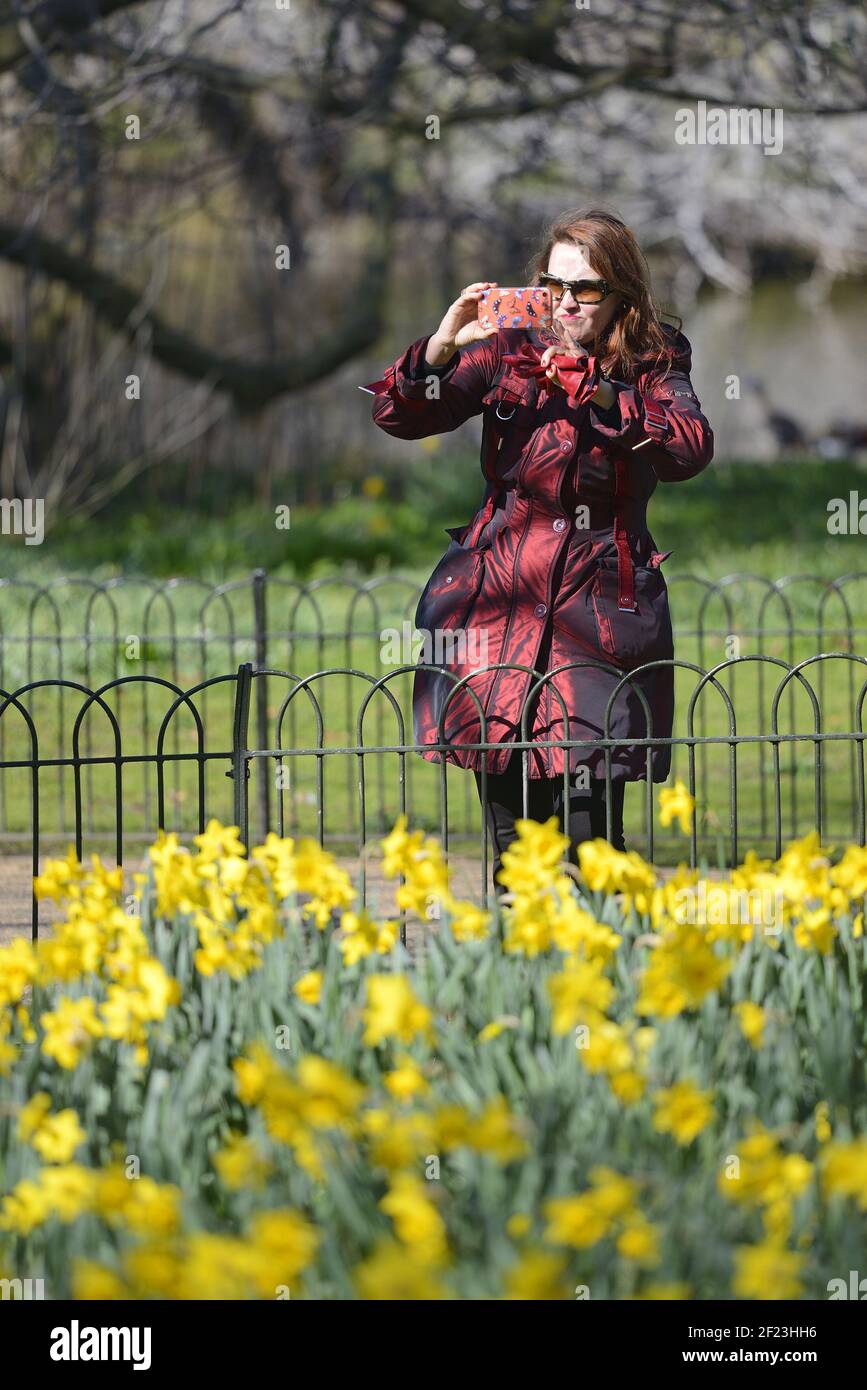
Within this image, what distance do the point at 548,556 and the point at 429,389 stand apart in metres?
0.43

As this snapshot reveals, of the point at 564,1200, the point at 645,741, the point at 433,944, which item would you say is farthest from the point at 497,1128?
the point at 645,741

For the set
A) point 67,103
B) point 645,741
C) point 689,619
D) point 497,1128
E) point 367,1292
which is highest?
point 67,103

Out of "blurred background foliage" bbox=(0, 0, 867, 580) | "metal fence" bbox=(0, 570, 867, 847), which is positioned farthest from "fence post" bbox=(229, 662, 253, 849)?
"blurred background foliage" bbox=(0, 0, 867, 580)

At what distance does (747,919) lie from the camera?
10.2 ft

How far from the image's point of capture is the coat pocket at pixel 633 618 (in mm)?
3613

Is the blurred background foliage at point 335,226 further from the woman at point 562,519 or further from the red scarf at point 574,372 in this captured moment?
the red scarf at point 574,372

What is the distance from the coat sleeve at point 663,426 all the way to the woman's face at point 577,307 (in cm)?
13

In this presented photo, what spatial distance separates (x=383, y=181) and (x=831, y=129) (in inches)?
177

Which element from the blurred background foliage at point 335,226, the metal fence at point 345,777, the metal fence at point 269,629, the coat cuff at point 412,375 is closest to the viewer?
the coat cuff at point 412,375

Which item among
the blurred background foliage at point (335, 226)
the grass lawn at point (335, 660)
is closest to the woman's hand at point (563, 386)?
the grass lawn at point (335, 660)

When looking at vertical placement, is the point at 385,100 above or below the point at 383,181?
below

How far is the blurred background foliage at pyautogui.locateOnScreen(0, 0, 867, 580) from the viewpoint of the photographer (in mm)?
10203

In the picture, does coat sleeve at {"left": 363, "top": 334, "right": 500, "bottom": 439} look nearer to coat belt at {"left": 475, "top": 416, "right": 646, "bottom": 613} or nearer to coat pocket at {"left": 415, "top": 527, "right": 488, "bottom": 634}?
coat belt at {"left": 475, "top": 416, "right": 646, "bottom": 613}
